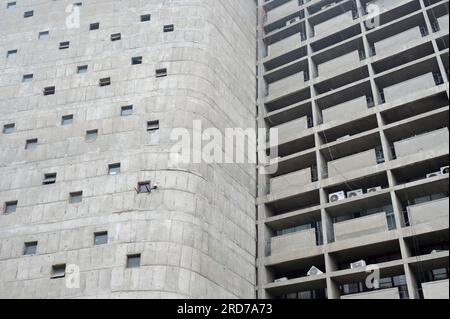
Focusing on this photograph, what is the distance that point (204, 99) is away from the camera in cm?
2905

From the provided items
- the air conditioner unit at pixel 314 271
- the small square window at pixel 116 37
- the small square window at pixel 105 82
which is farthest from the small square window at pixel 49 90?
the air conditioner unit at pixel 314 271

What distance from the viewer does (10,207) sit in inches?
1080

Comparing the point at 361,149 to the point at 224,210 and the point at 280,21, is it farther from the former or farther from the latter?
the point at 280,21

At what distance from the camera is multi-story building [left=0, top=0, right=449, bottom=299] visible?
2491cm

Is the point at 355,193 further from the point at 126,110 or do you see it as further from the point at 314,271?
the point at 126,110

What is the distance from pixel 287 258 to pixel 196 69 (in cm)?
1057

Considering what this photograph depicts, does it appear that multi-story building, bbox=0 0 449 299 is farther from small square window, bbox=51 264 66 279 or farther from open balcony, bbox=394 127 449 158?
small square window, bbox=51 264 66 279

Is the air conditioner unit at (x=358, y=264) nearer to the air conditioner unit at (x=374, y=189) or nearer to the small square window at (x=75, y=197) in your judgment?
the air conditioner unit at (x=374, y=189)

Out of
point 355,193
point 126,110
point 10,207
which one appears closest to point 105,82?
point 126,110

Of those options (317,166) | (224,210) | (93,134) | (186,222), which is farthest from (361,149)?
(93,134)

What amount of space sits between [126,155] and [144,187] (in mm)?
2093

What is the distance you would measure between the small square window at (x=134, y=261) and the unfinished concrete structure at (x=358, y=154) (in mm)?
6905

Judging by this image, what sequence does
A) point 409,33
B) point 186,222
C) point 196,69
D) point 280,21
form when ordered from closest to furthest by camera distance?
point 186,222, point 196,69, point 409,33, point 280,21

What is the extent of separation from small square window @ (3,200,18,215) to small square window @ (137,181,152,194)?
616cm
